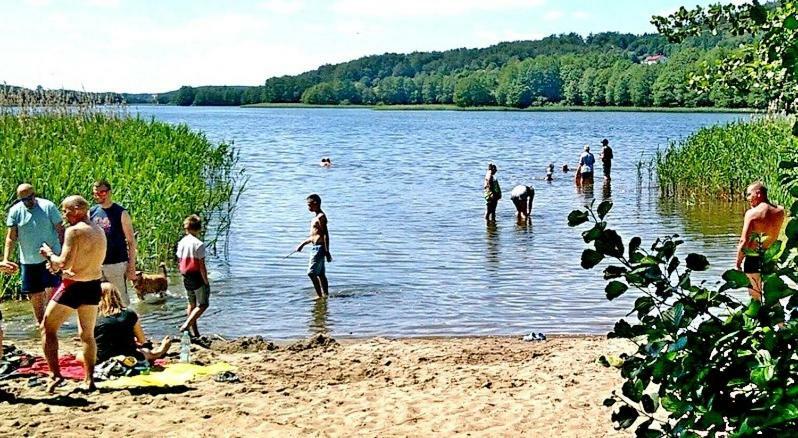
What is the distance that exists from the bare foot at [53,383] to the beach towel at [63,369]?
11.7 inches

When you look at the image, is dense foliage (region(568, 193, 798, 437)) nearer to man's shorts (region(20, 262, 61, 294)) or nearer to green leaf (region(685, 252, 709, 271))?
green leaf (region(685, 252, 709, 271))

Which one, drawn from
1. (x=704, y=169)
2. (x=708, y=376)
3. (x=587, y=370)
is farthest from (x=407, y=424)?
(x=704, y=169)

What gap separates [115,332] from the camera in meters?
9.65

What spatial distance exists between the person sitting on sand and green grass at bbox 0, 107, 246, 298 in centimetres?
448

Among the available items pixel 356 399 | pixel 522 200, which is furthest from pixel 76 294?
pixel 522 200

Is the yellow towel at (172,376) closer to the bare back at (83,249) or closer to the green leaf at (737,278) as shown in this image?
the bare back at (83,249)

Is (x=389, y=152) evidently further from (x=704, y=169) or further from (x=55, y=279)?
(x=55, y=279)

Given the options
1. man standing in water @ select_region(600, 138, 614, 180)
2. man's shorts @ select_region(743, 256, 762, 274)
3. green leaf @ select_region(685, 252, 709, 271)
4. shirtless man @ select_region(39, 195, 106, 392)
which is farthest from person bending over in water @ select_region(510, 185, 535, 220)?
man's shorts @ select_region(743, 256, 762, 274)

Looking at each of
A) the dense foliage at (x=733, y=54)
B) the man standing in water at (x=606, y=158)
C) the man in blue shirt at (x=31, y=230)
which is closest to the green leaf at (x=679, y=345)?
the dense foliage at (x=733, y=54)

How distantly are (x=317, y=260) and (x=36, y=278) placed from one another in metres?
5.40

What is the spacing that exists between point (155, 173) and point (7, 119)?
5.90 meters

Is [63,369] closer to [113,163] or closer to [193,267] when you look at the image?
[193,267]

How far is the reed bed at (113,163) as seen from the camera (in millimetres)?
15156

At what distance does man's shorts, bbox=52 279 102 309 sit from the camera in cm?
833
